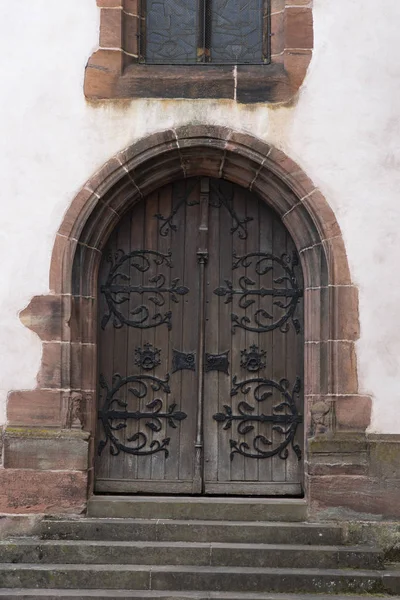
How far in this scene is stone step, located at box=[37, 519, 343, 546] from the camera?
7336 mm

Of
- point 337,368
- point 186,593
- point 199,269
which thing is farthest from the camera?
point 199,269

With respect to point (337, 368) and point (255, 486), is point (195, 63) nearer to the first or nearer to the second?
point (337, 368)

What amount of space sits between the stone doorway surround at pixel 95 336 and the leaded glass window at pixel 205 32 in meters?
0.79

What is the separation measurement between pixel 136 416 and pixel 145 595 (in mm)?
1577

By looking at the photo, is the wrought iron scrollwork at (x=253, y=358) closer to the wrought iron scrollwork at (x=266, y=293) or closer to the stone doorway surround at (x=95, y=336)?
the wrought iron scrollwork at (x=266, y=293)

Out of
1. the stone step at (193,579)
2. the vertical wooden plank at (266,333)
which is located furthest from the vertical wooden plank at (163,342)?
the stone step at (193,579)

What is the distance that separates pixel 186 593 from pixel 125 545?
61 centimetres

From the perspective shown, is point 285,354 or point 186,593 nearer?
point 186,593

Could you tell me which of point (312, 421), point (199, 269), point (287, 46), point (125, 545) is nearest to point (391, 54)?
point (287, 46)

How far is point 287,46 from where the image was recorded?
25.6ft

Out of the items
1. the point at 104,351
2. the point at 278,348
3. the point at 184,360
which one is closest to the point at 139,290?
the point at 104,351

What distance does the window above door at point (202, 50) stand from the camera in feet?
25.7

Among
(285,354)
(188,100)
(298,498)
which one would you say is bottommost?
(298,498)

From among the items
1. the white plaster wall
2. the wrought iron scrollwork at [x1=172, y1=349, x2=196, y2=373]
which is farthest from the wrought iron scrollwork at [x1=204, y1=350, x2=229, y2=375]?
the white plaster wall
